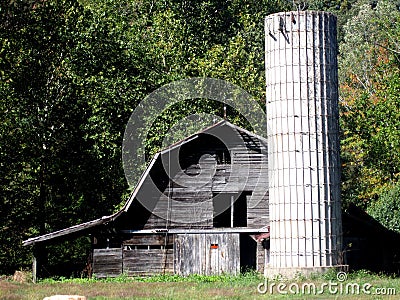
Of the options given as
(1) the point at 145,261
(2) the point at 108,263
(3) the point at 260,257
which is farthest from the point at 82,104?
(3) the point at 260,257

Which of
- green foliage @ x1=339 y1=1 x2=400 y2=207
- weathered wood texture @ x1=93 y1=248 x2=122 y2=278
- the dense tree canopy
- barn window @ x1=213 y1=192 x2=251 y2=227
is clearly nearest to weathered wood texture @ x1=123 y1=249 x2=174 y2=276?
weathered wood texture @ x1=93 y1=248 x2=122 y2=278

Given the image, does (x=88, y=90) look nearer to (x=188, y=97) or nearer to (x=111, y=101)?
(x=111, y=101)

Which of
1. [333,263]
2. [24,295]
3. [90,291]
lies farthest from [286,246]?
→ [24,295]

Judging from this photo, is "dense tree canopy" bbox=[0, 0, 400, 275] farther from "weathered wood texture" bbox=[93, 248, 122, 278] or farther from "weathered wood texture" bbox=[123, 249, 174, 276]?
"weathered wood texture" bbox=[123, 249, 174, 276]

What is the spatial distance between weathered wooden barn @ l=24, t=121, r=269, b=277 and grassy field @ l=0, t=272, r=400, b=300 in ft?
9.96

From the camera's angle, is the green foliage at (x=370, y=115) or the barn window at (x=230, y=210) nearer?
the barn window at (x=230, y=210)

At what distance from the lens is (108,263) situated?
32.1m

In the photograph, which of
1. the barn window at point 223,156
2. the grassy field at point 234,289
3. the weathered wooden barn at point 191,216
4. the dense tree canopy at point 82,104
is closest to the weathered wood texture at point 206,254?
the weathered wooden barn at point 191,216

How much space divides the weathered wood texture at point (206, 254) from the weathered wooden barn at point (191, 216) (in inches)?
1.6

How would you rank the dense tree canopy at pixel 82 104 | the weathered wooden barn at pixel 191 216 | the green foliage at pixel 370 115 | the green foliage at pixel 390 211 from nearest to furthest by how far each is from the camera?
the weathered wooden barn at pixel 191 216, the green foliage at pixel 390 211, the dense tree canopy at pixel 82 104, the green foliage at pixel 370 115

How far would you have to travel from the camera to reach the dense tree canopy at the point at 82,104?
3666cm

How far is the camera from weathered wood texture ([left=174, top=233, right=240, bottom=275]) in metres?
31.2

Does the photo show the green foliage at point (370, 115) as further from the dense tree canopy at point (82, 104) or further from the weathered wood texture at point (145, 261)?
the weathered wood texture at point (145, 261)

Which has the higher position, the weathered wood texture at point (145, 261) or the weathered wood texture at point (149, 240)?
the weathered wood texture at point (149, 240)
